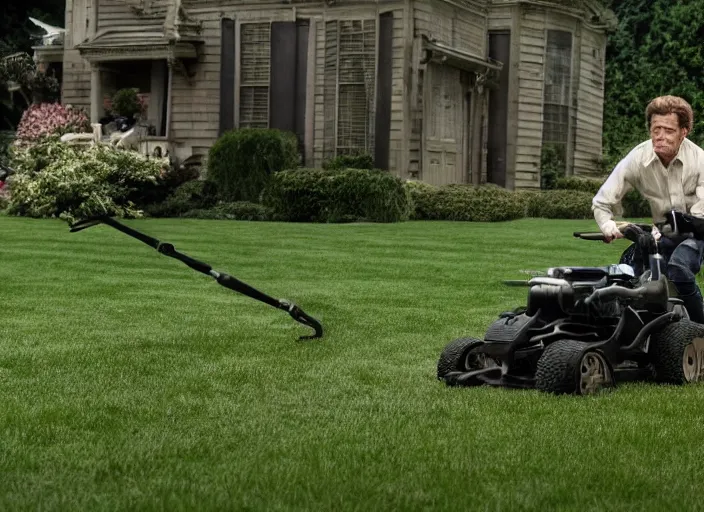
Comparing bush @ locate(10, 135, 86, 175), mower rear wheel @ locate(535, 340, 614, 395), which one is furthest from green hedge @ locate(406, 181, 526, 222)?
mower rear wheel @ locate(535, 340, 614, 395)

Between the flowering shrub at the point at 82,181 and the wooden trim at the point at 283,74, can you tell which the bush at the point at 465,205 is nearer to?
the wooden trim at the point at 283,74

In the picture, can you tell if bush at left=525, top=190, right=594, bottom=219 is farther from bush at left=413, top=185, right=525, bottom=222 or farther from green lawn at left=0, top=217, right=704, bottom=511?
green lawn at left=0, top=217, right=704, bottom=511

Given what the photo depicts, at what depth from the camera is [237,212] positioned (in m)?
23.6

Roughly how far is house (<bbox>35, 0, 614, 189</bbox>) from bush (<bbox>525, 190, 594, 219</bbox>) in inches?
89.3

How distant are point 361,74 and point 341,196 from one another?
4.51 metres

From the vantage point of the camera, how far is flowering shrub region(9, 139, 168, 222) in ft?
76.0

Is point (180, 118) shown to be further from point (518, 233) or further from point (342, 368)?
point (342, 368)

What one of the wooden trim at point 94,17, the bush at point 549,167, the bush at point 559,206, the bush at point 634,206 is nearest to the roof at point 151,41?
the wooden trim at point 94,17

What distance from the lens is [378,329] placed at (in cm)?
942

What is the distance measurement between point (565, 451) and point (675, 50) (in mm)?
32034

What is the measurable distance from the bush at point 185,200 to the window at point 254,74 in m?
2.61

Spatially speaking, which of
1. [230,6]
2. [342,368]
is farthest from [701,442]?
[230,6]

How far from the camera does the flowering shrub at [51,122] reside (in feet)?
95.6

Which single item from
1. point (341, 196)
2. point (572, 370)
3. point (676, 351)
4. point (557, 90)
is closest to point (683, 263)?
point (676, 351)
